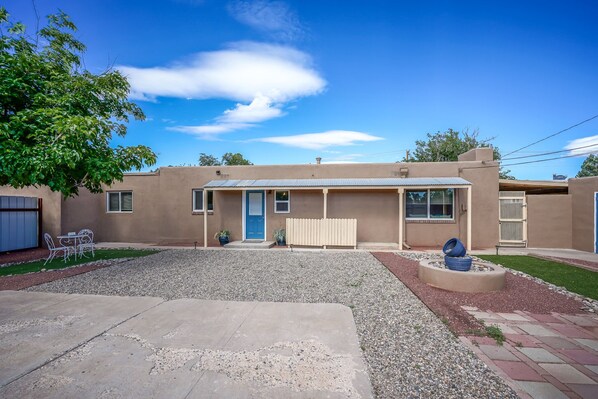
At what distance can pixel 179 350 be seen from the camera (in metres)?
3.42

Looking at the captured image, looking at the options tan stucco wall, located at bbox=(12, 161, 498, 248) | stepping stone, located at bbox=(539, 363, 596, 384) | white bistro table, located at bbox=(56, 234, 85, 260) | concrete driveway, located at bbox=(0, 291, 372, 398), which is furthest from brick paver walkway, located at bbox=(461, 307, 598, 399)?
white bistro table, located at bbox=(56, 234, 85, 260)

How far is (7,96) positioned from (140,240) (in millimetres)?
8337

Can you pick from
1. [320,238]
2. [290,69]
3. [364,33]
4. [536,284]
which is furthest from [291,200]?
[536,284]

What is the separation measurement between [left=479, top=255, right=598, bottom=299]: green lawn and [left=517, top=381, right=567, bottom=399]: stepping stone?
431 centimetres

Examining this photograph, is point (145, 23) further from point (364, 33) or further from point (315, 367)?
point (315, 367)

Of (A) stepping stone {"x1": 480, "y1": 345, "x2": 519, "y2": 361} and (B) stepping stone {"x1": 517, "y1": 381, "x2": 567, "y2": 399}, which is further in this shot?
(A) stepping stone {"x1": 480, "y1": 345, "x2": 519, "y2": 361}

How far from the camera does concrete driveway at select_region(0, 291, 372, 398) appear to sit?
2686 mm

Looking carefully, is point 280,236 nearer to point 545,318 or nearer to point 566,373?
point 545,318

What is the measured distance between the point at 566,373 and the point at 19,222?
16.6 meters

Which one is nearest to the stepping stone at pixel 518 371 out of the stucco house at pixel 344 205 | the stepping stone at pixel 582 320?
the stepping stone at pixel 582 320

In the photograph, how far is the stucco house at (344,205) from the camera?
11609mm

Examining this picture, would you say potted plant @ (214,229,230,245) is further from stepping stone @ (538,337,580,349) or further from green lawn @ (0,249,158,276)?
stepping stone @ (538,337,580,349)

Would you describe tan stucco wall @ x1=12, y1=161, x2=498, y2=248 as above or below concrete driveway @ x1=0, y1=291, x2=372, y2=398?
above

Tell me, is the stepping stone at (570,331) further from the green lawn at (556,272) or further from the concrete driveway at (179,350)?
the concrete driveway at (179,350)
